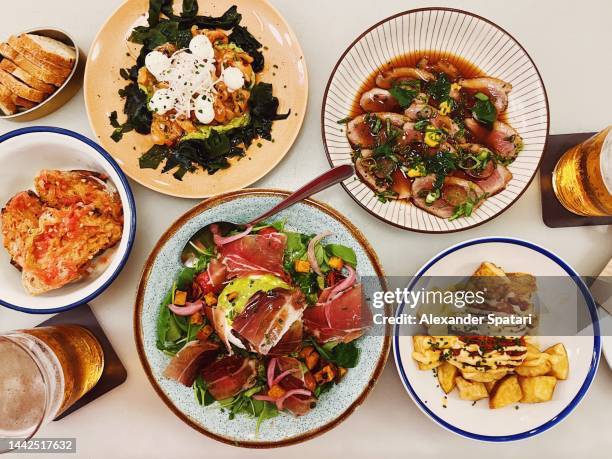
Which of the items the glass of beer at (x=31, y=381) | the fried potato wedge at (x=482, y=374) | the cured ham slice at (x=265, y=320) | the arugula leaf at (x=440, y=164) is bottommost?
the glass of beer at (x=31, y=381)

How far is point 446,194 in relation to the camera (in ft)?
5.57

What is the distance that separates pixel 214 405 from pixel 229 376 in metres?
0.13

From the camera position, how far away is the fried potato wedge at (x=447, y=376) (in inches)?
63.1

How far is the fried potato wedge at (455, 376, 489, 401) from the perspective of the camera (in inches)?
62.1

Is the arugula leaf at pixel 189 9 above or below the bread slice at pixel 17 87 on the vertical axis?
above

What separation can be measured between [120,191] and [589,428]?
1.80 m

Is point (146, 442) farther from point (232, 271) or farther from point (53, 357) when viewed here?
point (232, 271)

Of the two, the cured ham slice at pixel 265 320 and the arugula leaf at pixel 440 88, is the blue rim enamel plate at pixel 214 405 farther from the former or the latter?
the arugula leaf at pixel 440 88

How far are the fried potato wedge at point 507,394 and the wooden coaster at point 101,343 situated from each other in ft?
4.14

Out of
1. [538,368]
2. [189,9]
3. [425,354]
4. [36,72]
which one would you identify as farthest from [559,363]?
[36,72]

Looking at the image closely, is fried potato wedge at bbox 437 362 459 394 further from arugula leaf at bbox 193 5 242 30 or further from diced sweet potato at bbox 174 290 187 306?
arugula leaf at bbox 193 5 242 30

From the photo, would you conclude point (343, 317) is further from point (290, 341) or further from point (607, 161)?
point (607, 161)

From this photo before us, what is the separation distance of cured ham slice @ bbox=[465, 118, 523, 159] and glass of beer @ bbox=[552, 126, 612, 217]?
0.60 ft

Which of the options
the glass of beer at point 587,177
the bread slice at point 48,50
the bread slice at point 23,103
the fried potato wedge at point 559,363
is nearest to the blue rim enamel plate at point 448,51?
the glass of beer at point 587,177
